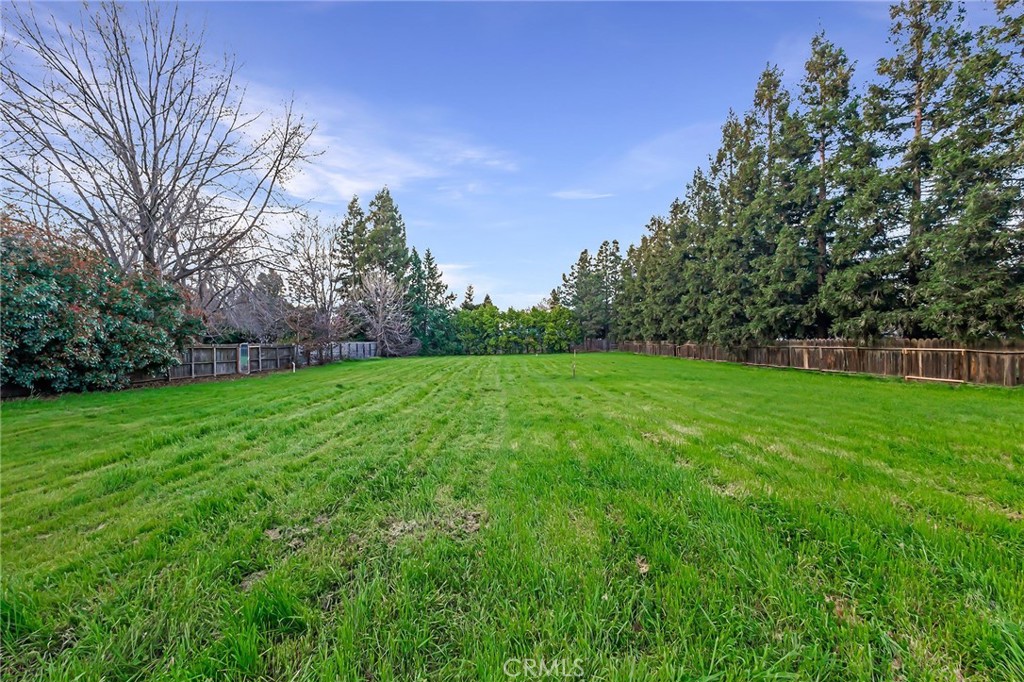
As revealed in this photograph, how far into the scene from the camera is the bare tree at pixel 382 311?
30.5 meters

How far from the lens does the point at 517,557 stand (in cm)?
212

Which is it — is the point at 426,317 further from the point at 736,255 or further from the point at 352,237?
the point at 736,255

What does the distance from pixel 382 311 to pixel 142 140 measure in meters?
18.9

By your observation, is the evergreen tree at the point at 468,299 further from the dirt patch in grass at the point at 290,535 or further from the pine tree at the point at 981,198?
the dirt patch in grass at the point at 290,535

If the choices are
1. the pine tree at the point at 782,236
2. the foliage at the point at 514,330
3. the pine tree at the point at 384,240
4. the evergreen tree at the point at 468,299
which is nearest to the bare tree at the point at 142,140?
the pine tree at the point at 782,236

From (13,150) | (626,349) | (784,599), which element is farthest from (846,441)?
(626,349)

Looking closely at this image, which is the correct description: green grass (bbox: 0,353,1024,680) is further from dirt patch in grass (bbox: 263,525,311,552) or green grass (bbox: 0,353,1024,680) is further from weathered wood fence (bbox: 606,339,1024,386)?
weathered wood fence (bbox: 606,339,1024,386)

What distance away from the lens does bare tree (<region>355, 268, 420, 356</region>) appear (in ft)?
100

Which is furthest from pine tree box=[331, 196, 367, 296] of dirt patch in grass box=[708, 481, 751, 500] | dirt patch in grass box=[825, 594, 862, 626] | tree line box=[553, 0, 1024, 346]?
dirt patch in grass box=[825, 594, 862, 626]

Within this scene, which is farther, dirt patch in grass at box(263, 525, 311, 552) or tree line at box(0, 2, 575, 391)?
tree line at box(0, 2, 575, 391)

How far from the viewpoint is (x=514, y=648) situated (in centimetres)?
150

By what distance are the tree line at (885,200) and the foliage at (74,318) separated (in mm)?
22376

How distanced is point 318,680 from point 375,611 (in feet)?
1.27

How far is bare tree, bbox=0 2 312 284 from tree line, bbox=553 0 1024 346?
66.3ft
